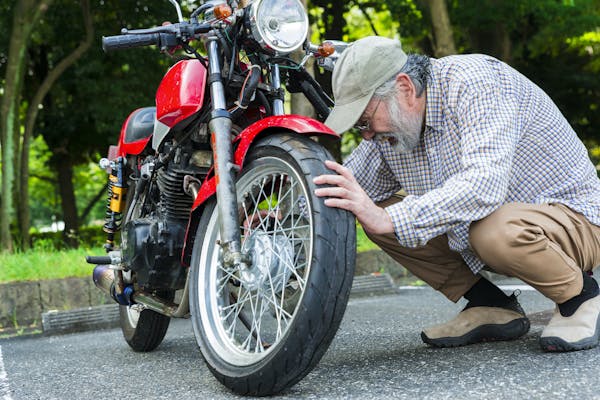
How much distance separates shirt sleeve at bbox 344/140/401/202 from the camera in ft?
10.6

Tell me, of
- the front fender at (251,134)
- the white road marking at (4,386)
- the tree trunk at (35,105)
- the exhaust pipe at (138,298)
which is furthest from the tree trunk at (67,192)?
the front fender at (251,134)

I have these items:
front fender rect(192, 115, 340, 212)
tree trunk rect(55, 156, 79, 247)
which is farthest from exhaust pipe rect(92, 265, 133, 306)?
tree trunk rect(55, 156, 79, 247)

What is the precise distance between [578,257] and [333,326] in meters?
1.10

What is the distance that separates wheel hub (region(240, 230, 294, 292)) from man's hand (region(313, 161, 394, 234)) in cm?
29

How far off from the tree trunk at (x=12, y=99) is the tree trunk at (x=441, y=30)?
5.62 m

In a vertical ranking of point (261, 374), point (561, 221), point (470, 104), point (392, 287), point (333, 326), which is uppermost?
point (470, 104)

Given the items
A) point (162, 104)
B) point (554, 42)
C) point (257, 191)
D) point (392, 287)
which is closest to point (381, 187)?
point (257, 191)

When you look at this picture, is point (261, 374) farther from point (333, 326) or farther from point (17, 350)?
point (17, 350)

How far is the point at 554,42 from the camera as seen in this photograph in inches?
570

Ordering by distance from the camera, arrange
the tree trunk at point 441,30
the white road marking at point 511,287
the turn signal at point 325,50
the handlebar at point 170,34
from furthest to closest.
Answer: the tree trunk at point 441,30
the white road marking at point 511,287
the turn signal at point 325,50
the handlebar at point 170,34

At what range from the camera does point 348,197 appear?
233cm

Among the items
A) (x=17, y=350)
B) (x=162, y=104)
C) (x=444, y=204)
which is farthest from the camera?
(x=17, y=350)

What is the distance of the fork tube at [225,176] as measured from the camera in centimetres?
252

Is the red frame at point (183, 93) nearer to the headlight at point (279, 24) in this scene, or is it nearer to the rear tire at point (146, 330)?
the headlight at point (279, 24)
